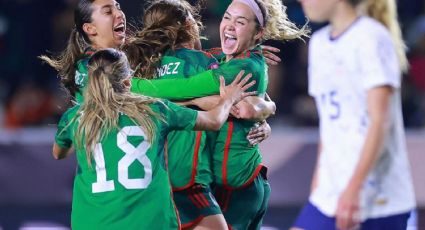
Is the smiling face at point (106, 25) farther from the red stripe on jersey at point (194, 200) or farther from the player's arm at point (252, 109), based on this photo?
the red stripe on jersey at point (194, 200)

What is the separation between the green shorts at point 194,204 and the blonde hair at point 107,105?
2.53 feet

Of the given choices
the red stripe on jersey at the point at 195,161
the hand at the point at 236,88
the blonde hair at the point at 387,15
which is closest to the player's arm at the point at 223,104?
the hand at the point at 236,88

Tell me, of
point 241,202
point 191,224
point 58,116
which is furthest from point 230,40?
point 58,116

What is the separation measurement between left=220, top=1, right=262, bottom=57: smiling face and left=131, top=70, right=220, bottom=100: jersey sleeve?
9.0 inches

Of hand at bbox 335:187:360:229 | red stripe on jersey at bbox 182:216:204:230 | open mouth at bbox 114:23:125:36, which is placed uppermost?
open mouth at bbox 114:23:125:36

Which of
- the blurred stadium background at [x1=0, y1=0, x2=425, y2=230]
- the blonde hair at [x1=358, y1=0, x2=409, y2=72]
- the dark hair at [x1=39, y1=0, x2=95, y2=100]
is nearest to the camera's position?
the blonde hair at [x1=358, y1=0, x2=409, y2=72]

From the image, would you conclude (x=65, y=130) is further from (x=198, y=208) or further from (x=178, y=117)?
(x=198, y=208)

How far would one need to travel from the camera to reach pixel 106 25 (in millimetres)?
5449

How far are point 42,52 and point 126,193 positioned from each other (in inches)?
290

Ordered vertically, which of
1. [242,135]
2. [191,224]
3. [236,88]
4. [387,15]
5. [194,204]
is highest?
[387,15]

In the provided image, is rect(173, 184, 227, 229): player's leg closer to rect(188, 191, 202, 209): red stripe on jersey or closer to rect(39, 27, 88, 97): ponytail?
rect(188, 191, 202, 209): red stripe on jersey

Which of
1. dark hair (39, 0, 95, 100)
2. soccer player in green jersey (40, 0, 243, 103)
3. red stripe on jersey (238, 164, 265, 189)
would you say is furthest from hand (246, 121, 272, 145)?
dark hair (39, 0, 95, 100)

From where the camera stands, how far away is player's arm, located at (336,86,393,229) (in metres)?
3.66

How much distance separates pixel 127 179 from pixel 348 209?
124 cm
